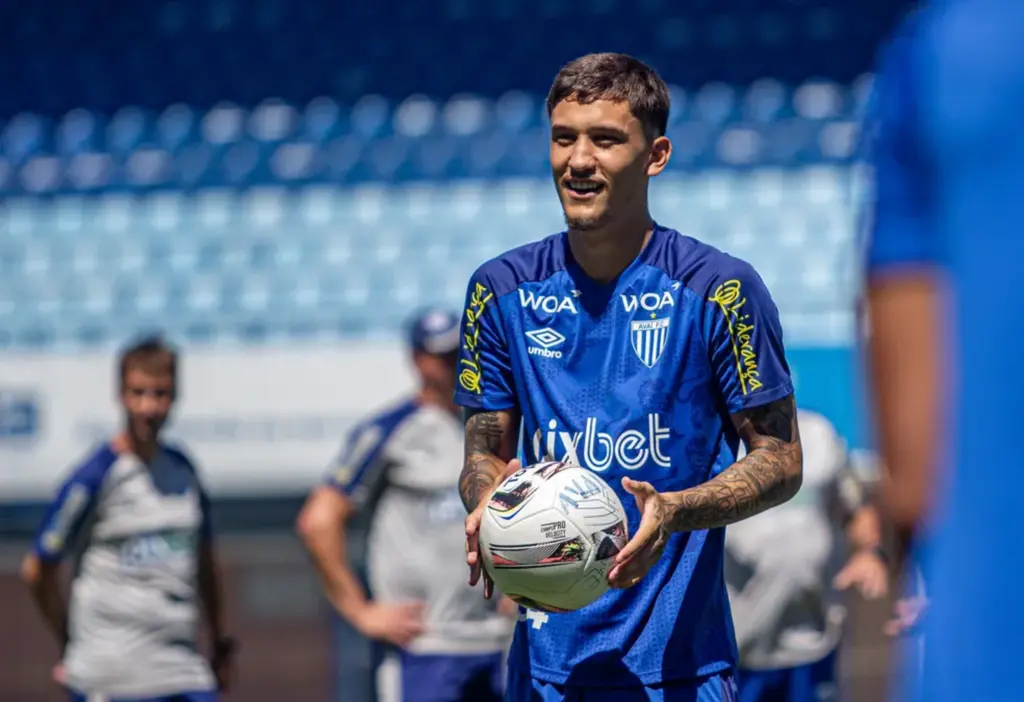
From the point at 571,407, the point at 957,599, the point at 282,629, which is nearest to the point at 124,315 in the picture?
the point at 282,629

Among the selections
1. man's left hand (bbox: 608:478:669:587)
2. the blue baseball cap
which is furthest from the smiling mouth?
the blue baseball cap

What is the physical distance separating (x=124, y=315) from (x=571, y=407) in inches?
345

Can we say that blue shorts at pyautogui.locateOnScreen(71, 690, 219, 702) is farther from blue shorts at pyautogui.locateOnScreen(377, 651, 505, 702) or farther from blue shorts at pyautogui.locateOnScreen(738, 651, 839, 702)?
blue shorts at pyautogui.locateOnScreen(738, 651, 839, 702)

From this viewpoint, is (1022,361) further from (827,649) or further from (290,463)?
(290,463)

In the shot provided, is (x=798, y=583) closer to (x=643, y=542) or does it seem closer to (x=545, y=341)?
(x=545, y=341)

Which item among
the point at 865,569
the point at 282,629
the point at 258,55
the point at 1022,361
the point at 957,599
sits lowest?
the point at 282,629

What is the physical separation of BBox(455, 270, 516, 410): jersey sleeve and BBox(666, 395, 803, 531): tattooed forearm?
52 centimetres

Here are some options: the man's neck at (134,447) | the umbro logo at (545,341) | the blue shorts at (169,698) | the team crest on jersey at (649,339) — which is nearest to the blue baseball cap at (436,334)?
the man's neck at (134,447)

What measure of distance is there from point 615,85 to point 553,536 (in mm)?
955

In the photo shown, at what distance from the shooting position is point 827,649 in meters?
6.45

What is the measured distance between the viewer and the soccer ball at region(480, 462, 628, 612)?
121 inches

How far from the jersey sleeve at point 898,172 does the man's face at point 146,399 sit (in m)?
5.34

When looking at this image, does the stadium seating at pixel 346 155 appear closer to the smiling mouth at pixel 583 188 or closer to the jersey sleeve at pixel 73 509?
the jersey sleeve at pixel 73 509

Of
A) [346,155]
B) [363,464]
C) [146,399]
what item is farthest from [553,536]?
[346,155]
